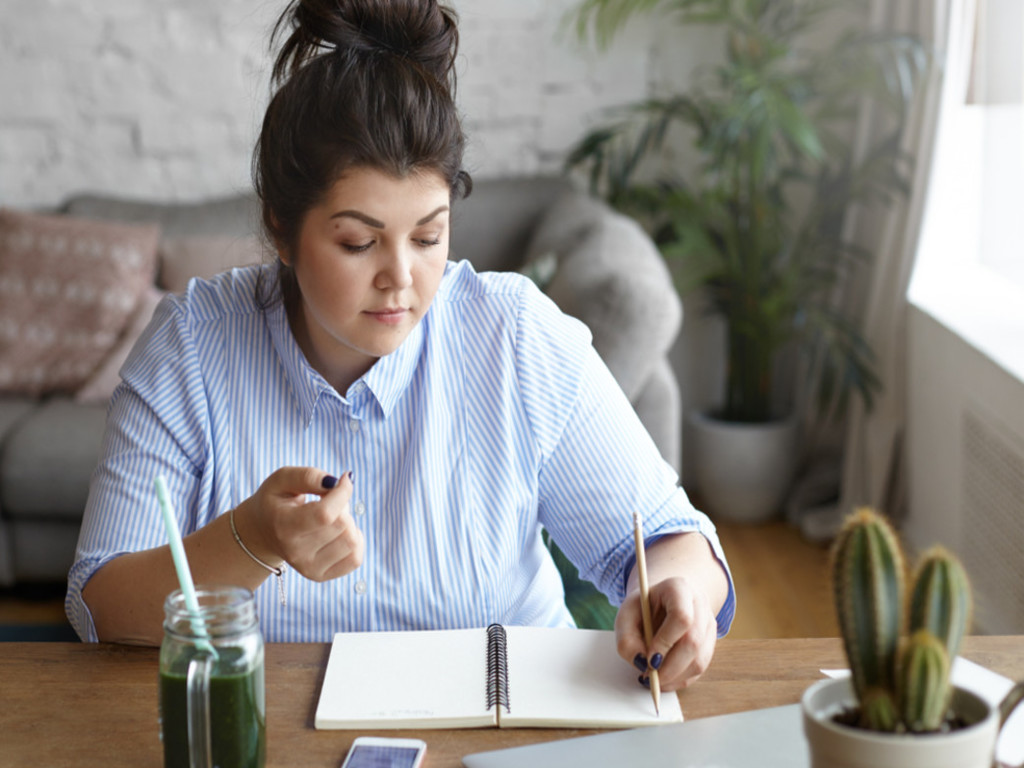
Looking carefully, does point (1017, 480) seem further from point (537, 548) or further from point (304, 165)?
point (304, 165)

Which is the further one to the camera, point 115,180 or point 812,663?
point 115,180

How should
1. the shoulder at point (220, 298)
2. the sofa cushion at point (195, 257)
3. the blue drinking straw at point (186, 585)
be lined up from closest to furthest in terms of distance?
the blue drinking straw at point (186, 585) → the shoulder at point (220, 298) → the sofa cushion at point (195, 257)

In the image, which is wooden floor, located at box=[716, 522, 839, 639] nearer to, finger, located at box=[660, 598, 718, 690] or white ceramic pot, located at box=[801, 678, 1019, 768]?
finger, located at box=[660, 598, 718, 690]

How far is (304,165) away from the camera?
1.17m

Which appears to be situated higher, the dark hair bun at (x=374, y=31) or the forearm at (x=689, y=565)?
the dark hair bun at (x=374, y=31)

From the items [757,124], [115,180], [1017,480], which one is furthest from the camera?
[115,180]

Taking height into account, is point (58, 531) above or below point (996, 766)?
below

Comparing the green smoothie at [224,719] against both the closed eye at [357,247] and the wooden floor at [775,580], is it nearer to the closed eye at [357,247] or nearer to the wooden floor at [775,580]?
the closed eye at [357,247]

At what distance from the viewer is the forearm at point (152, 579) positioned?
39.6 inches

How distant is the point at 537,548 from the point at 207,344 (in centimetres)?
44

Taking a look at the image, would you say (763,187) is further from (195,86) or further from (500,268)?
(195,86)

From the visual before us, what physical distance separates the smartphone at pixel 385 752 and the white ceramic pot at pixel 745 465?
2.41 metres

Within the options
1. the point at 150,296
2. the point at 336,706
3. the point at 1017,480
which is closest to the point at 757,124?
the point at 1017,480

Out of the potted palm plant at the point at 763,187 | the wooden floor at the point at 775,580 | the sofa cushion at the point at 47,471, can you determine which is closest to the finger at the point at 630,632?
the wooden floor at the point at 775,580
